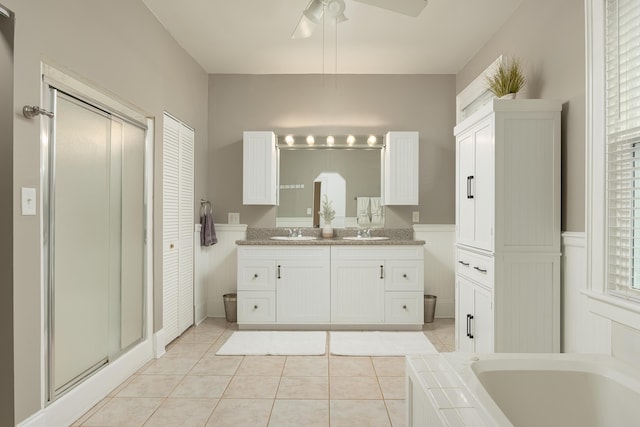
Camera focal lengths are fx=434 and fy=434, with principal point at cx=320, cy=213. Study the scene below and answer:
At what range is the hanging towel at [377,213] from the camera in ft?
15.6

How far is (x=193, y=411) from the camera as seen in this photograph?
96.7 inches

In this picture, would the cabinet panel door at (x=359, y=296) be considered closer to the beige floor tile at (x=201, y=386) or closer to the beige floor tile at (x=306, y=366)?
the beige floor tile at (x=306, y=366)

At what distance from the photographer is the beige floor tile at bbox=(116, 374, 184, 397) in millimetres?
2689

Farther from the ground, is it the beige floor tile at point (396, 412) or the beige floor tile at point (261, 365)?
the beige floor tile at point (396, 412)

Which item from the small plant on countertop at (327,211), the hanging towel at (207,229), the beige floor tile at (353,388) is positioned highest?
the small plant on countertop at (327,211)

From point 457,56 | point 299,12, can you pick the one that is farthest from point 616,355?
point 457,56

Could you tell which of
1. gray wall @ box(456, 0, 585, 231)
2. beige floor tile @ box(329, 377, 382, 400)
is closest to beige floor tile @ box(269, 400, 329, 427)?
beige floor tile @ box(329, 377, 382, 400)

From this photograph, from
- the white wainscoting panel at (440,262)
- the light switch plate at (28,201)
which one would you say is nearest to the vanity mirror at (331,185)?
the white wainscoting panel at (440,262)

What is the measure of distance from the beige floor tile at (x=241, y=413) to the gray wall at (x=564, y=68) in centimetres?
203

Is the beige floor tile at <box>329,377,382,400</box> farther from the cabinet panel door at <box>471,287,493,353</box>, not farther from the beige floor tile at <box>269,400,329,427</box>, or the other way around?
the cabinet panel door at <box>471,287,493,353</box>

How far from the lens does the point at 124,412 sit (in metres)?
2.44

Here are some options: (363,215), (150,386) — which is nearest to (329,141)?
(363,215)

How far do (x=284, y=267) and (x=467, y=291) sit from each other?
1.80 meters

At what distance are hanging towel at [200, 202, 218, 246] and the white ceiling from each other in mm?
1536
